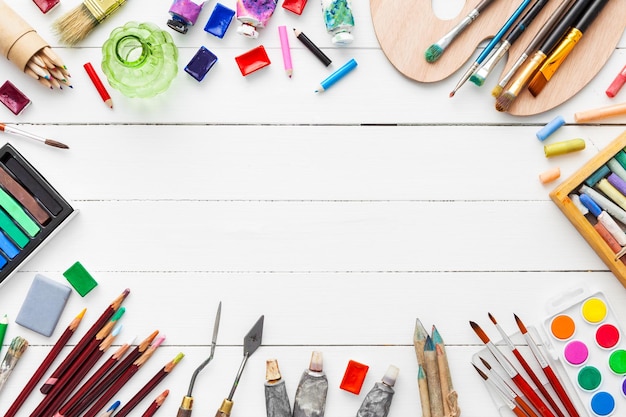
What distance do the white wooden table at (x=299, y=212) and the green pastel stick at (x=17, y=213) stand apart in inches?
1.7

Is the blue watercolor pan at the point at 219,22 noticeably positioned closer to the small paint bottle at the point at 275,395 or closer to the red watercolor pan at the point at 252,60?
the red watercolor pan at the point at 252,60

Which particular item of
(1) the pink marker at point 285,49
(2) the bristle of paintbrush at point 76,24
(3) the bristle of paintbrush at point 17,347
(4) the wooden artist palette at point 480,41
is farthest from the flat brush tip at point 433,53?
(3) the bristle of paintbrush at point 17,347

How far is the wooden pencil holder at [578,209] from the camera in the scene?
3.53ft

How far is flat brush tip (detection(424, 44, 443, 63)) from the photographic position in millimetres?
1098

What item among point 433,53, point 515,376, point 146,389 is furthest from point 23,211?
point 515,376

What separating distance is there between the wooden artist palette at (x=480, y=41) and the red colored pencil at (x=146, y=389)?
0.60m

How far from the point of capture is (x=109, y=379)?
3.67 feet

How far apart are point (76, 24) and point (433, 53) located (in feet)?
1.89

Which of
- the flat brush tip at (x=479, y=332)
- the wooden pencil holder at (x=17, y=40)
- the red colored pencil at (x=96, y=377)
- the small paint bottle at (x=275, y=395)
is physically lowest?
the flat brush tip at (x=479, y=332)

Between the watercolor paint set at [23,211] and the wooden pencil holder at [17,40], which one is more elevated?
the wooden pencil holder at [17,40]

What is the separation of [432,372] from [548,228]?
300 millimetres

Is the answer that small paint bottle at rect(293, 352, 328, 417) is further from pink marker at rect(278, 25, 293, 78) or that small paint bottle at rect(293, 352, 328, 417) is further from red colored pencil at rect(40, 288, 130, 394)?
pink marker at rect(278, 25, 293, 78)

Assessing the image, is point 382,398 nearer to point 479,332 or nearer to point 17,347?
point 479,332

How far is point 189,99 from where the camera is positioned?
1.14 m
